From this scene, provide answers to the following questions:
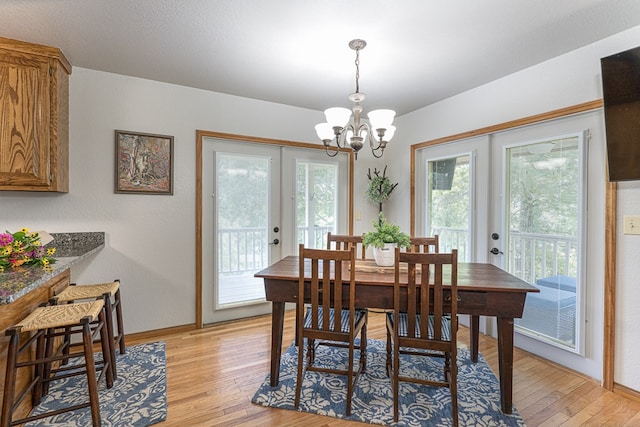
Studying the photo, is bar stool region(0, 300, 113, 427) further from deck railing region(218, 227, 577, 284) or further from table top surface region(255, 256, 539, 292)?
deck railing region(218, 227, 577, 284)

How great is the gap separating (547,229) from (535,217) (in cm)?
13

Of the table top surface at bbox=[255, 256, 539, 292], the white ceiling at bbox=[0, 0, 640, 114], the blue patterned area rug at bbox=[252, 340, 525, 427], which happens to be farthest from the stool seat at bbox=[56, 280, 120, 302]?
the white ceiling at bbox=[0, 0, 640, 114]

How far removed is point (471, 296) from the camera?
1.87 meters

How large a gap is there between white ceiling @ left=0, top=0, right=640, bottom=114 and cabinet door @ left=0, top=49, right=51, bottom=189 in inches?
8.4

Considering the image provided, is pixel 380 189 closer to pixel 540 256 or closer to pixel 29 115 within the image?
pixel 540 256

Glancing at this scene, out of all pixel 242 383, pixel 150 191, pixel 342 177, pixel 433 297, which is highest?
pixel 342 177

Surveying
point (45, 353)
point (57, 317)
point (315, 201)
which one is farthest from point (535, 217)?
point (45, 353)

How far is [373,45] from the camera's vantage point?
223cm

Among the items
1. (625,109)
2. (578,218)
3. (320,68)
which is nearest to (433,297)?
(578,218)

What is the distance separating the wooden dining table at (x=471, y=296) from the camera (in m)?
1.83

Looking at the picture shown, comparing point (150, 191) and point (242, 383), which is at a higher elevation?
point (150, 191)

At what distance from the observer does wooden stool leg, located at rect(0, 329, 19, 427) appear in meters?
1.47

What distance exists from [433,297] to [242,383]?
145cm

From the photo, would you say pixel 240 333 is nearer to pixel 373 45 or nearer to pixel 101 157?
pixel 101 157
